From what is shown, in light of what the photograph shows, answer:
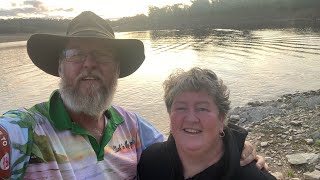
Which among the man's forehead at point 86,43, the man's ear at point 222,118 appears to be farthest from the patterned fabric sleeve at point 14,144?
the man's ear at point 222,118

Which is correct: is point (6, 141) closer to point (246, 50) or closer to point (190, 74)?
point (190, 74)

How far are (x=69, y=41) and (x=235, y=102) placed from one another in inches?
501

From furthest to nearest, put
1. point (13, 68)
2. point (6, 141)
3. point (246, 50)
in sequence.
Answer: point (246, 50)
point (13, 68)
point (6, 141)

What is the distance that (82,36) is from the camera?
11.0 ft

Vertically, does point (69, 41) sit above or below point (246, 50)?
above

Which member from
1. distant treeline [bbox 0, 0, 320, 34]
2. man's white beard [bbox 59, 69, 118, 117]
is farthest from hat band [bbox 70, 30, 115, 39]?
distant treeline [bbox 0, 0, 320, 34]

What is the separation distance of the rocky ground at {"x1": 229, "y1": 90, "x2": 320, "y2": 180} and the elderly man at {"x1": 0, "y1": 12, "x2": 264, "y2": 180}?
2.65 meters

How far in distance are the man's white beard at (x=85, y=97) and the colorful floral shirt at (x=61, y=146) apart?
0.27 feet

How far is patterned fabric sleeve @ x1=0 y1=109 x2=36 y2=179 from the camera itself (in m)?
2.54

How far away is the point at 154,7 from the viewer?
463 feet

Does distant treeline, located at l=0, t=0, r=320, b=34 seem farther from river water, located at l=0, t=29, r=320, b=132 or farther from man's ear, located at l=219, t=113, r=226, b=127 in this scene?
man's ear, located at l=219, t=113, r=226, b=127

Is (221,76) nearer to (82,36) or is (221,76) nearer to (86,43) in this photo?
(86,43)

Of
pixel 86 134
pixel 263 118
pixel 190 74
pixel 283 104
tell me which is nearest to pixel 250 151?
pixel 190 74

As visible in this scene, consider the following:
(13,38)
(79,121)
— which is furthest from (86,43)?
(13,38)
